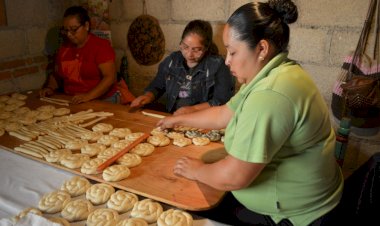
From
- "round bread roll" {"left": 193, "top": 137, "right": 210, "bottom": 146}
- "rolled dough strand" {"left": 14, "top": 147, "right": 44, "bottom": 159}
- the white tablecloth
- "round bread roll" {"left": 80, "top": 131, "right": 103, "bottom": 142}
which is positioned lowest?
the white tablecloth

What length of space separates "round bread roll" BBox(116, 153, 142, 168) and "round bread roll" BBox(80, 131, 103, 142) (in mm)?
334

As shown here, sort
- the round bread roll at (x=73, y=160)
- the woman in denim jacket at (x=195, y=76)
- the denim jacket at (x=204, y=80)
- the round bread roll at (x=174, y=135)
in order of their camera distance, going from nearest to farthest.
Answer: the round bread roll at (x=73, y=160) < the round bread roll at (x=174, y=135) < the woman in denim jacket at (x=195, y=76) < the denim jacket at (x=204, y=80)

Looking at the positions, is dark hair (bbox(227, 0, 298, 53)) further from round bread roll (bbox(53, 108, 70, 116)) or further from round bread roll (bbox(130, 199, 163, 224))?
round bread roll (bbox(53, 108, 70, 116))

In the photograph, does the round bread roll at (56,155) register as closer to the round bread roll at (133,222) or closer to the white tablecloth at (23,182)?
the white tablecloth at (23,182)

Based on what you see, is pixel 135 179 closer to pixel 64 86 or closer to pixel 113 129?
pixel 113 129

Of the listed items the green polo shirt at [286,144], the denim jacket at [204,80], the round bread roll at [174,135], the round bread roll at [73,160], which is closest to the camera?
the green polo shirt at [286,144]

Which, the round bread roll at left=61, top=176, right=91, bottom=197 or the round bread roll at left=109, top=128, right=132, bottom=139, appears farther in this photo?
the round bread roll at left=109, top=128, right=132, bottom=139

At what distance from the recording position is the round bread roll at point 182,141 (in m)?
1.71

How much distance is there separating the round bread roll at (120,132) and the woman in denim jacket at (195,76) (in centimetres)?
42

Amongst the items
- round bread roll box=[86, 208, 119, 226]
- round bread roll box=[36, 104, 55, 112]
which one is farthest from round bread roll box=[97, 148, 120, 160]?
round bread roll box=[36, 104, 55, 112]

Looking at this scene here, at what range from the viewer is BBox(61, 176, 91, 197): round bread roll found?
4.42 feet

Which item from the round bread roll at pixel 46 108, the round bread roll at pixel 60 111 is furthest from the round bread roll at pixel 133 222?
the round bread roll at pixel 46 108

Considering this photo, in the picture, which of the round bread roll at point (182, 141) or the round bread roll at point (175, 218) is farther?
the round bread roll at point (182, 141)

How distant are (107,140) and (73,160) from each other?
0.28 meters
